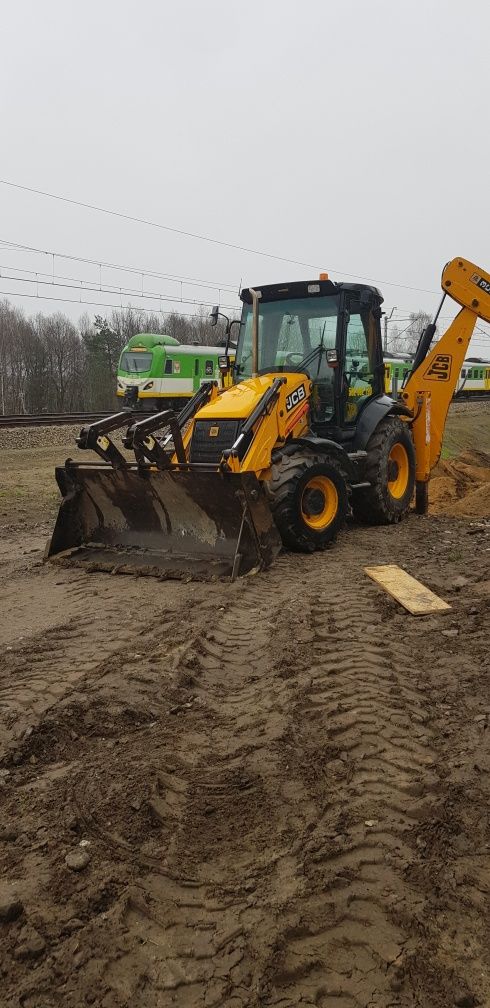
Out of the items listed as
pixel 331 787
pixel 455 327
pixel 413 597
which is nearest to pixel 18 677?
pixel 331 787

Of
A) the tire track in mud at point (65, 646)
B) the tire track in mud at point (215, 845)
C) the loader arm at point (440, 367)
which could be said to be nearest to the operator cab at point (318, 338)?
the loader arm at point (440, 367)

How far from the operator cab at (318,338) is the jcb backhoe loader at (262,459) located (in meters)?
0.01

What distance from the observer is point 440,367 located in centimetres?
1039

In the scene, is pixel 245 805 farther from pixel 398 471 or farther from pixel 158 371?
pixel 158 371

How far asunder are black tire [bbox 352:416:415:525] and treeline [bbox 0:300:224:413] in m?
35.8

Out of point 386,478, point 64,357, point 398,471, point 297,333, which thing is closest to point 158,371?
point 398,471

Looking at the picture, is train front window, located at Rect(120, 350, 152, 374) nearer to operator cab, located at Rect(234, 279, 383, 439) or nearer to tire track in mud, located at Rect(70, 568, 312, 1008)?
operator cab, located at Rect(234, 279, 383, 439)

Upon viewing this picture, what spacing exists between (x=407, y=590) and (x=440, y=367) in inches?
208

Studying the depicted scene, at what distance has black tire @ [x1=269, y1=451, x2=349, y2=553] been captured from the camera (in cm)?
724

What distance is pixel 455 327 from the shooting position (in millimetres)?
10297

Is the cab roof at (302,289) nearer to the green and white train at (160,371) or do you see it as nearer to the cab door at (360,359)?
the cab door at (360,359)

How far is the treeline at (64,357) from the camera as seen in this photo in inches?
1863

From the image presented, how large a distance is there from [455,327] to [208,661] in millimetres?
7349

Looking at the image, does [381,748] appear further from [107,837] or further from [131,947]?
[131,947]
